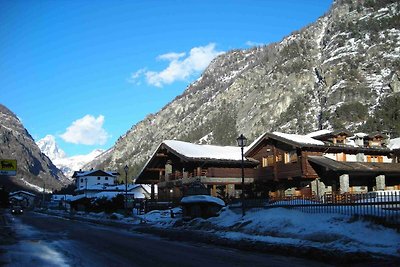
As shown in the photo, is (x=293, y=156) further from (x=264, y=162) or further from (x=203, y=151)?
(x=203, y=151)

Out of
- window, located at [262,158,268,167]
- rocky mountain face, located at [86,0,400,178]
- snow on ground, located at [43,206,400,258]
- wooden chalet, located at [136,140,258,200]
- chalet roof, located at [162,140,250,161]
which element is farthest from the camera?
rocky mountain face, located at [86,0,400,178]

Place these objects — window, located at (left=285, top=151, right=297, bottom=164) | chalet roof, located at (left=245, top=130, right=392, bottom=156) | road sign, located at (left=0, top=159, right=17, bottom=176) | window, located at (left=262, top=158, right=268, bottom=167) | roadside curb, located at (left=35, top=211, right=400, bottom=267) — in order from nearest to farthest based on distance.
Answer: roadside curb, located at (left=35, top=211, right=400, bottom=267), road sign, located at (left=0, top=159, right=17, bottom=176), chalet roof, located at (left=245, top=130, right=392, bottom=156), window, located at (left=285, top=151, right=297, bottom=164), window, located at (left=262, top=158, right=268, bottom=167)

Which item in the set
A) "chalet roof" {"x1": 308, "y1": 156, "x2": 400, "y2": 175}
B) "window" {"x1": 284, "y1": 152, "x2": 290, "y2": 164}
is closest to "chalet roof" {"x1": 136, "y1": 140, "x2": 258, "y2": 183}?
"window" {"x1": 284, "y1": 152, "x2": 290, "y2": 164}

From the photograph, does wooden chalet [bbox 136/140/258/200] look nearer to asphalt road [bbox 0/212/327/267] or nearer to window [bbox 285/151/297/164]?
window [bbox 285/151/297/164]

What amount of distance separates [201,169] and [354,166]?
16683mm

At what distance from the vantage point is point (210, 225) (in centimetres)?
2544

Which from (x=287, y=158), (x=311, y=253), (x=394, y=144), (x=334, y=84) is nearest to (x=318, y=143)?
(x=287, y=158)

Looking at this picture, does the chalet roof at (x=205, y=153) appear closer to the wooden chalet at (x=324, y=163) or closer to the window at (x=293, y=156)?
the wooden chalet at (x=324, y=163)

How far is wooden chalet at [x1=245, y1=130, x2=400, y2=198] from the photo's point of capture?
43156 millimetres

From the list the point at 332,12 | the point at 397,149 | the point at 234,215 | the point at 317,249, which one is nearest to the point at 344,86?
the point at 332,12

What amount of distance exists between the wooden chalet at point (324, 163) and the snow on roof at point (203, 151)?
3.12 m

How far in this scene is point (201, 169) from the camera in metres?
49.2

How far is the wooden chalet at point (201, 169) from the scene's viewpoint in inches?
1919

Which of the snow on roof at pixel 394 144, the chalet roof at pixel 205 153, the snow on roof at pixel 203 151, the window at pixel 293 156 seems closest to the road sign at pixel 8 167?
the chalet roof at pixel 205 153
